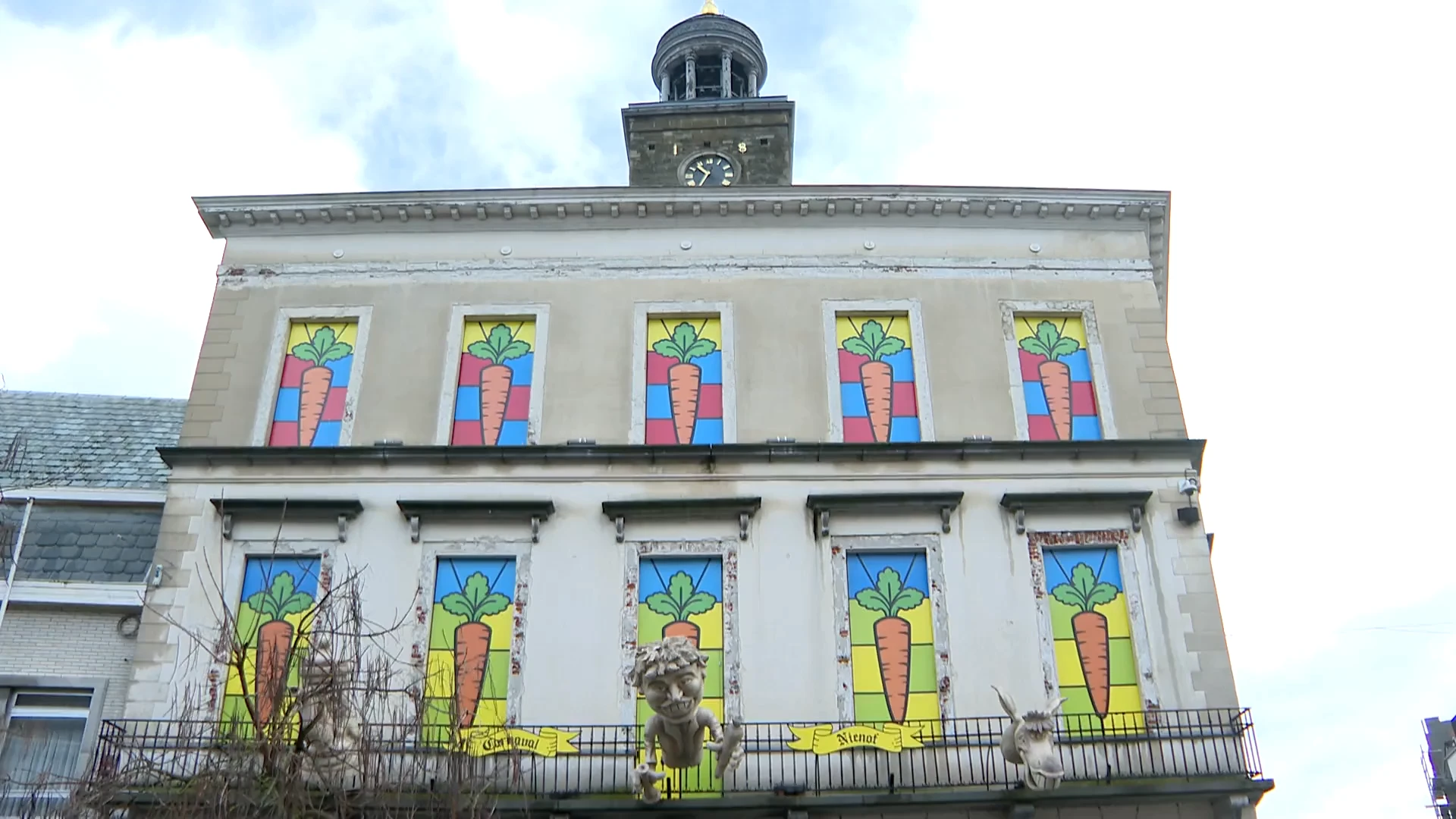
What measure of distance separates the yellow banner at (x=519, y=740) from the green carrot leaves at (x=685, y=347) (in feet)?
20.7

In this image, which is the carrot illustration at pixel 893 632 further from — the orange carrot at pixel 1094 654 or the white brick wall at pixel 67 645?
the white brick wall at pixel 67 645

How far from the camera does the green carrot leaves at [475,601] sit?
1998cm

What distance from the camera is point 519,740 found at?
1808 centimetres

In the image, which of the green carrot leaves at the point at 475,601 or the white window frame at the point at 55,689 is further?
the green carrot leaves at the point at 475,601

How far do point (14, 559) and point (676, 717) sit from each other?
34.4 ft

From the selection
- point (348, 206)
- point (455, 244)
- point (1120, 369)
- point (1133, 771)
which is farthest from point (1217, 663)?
point (348, 206)

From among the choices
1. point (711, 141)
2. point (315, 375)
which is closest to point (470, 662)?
A: point (315, 375)

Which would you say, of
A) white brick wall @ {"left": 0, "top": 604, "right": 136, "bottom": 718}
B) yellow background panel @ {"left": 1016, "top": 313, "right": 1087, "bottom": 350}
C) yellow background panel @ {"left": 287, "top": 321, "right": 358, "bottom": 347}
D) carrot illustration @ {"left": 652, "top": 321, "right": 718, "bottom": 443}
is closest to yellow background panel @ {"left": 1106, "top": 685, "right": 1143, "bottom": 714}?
yellow background panel @ {"left": 1016, "top": 313, "right": 1087, "bottom": 350}

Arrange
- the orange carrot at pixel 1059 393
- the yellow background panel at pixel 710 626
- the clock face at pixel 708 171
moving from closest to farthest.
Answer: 1. the yellow background panel at pixel 710 626
2. the orange carrot at pixel 1059 393
3. the clock face at pixel 708 171

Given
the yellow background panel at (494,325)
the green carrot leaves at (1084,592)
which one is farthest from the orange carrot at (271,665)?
the green carrot leaves at (1084,592)

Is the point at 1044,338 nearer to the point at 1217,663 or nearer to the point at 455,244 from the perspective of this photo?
the point at 1217,663

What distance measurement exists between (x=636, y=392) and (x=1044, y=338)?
6.47m

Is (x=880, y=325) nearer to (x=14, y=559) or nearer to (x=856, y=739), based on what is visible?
(x=856, y=739)

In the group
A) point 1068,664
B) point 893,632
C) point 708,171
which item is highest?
point 708,171
